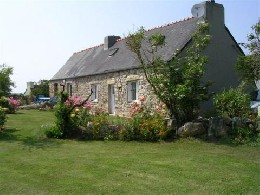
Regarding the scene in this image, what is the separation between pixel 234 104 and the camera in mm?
12688

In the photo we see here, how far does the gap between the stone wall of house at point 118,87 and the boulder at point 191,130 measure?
447 cm

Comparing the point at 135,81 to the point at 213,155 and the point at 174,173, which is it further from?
the point at 174,173

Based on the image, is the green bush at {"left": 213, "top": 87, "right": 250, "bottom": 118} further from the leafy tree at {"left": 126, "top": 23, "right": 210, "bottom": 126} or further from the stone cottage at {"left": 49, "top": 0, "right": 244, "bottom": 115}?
→ the stone cottage at {"left": 49, "top": 0, "right": 244, "bottom": 115}

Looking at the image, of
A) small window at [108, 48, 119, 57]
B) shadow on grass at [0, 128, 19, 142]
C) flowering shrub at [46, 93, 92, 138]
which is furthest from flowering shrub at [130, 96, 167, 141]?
small window at [108, 48, 119, 57]

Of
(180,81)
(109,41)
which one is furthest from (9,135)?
(109,41)

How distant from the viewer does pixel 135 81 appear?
18.0 metres

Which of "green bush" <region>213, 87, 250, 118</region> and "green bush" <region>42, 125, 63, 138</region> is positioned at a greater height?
"green bush" <region>213, 87, 250, 118</region>

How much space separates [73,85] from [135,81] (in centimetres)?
818

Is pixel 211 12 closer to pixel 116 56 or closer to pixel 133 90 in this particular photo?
pixel 133 90

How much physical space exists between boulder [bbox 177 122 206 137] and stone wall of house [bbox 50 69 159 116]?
4.47 metres

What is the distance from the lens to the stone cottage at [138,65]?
17.0 m

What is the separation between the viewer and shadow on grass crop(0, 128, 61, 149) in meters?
10.6

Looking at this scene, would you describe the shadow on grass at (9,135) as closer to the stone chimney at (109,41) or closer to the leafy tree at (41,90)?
the stone chimney at (109,41)

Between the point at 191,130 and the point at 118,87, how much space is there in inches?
331
